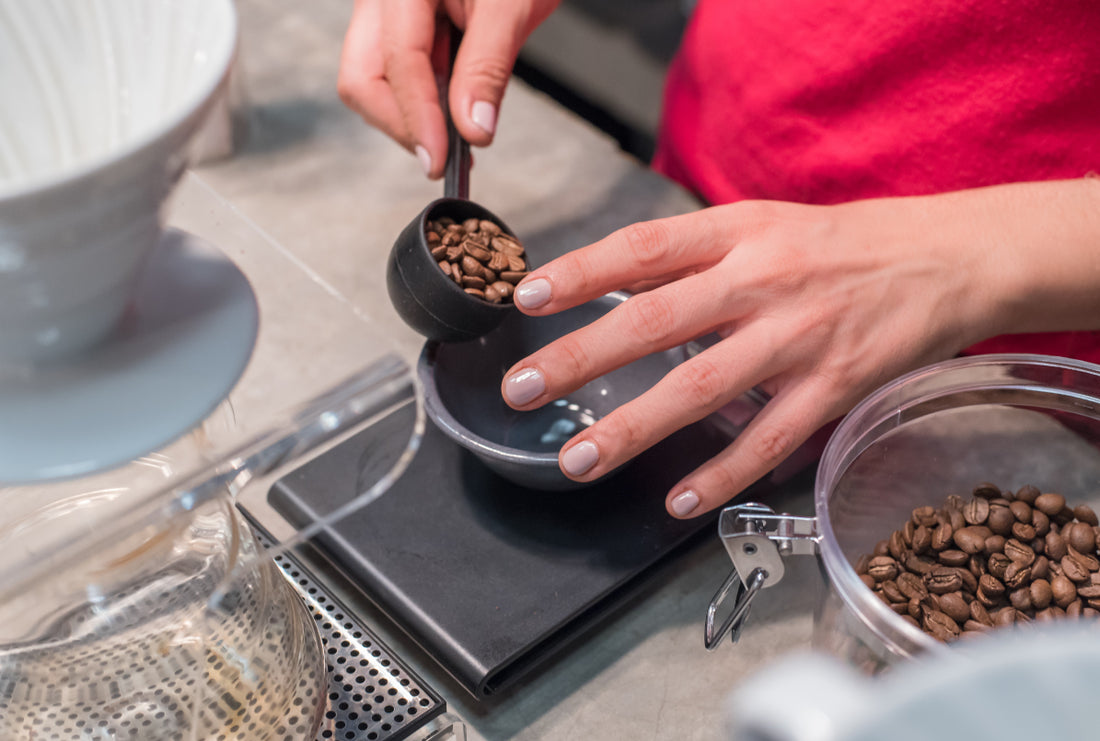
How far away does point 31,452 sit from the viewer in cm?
30

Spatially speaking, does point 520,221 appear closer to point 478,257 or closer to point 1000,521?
point 478,257

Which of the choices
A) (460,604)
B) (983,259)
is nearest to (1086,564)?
(983,259)

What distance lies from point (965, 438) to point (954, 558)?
9 cm

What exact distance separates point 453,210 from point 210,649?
0.33m

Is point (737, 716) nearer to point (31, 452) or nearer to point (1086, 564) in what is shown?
point (31, 452)

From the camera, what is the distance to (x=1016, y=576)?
52cm

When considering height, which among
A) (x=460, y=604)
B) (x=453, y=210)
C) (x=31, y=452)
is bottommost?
(x=460, y=604)

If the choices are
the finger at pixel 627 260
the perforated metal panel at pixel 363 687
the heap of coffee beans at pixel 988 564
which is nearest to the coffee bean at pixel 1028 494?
the heap of coffee beans at pixel 988 564

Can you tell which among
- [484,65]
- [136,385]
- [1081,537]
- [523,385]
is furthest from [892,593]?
[484,65]

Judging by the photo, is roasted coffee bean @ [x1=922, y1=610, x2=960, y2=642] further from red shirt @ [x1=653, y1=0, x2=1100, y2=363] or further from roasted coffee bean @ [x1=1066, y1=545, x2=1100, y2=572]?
red shirt @ [x1=653, y1=0, x2=1100, y2=363]

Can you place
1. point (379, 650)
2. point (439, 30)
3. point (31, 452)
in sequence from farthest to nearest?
point (439, 30) → point (379, 650) → point (31, 452)

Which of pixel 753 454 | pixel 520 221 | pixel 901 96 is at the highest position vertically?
pixel 901 96

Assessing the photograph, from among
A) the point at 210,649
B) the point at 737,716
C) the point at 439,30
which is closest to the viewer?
the point at 737,716

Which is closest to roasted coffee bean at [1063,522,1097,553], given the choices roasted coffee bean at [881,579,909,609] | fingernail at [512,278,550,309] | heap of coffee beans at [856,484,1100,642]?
heap of coffee beans at [856,484,1100,642]
